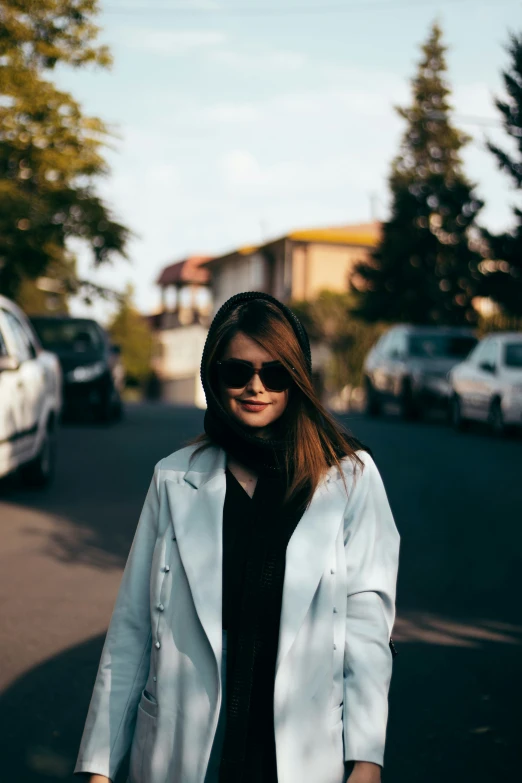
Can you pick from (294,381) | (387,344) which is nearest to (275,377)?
(294,381)

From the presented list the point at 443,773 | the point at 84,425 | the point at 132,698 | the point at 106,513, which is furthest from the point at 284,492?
the point at 84,425

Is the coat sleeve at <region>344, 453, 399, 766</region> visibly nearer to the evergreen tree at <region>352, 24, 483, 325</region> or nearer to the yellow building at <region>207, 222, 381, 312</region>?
the evergreen tree at <region>352, 24, 483, 325</region>

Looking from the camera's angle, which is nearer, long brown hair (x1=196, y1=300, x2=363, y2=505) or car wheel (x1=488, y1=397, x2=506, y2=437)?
long brown hair (x1=196, y1=300, x2=363, y2=505)

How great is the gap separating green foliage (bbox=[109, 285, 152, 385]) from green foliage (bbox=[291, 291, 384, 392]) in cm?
2112

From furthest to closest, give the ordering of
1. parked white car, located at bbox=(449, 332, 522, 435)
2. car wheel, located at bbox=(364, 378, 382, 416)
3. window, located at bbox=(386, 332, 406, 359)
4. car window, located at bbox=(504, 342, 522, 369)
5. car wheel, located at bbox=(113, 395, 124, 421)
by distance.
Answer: car wheel, located at bbox=(364, 378, 382, 416), window, located at bbox=(386, 332, 406, 359), car wheel, located at bbox=(113, 395, 124, 421), car window, located at bbox=(504, 342, 522, 369), parked white car, located at bbox=(449, 332, 522, 435)

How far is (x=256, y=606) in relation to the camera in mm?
2562

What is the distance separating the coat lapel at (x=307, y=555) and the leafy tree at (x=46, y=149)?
21555 millimetres

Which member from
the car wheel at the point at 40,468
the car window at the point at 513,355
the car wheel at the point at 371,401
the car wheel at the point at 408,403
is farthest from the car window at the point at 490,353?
the car wheel at the point at 40,468

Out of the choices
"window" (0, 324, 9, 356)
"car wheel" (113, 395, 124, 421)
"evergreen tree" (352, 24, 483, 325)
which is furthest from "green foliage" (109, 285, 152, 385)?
"window" (0, 324, 9, 356)

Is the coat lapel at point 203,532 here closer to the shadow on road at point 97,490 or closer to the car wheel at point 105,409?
the shadow on road at point 97,490

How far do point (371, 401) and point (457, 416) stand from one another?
5.14m

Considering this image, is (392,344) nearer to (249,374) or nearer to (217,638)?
(249,374)

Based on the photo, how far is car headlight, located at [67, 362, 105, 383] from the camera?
21750 millimetres

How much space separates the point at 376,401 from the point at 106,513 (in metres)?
15.3
